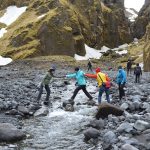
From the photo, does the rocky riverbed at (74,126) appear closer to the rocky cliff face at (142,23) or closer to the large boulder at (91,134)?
the large boulder at (91,134)

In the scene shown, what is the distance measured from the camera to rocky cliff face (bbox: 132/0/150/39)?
553 feet

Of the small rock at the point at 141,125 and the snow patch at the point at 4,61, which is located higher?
the small rock at the point at 141,125

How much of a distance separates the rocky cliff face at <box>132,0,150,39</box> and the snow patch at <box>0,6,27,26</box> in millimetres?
68433

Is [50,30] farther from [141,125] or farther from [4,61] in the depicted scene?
[141,125]

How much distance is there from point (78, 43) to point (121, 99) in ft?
258

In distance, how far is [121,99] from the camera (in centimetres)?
2638

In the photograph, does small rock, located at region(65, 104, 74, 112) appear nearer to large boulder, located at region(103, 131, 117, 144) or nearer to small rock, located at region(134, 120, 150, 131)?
small rock, located at region(134, 120, 150, 131)

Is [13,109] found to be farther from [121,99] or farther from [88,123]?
[121,99]

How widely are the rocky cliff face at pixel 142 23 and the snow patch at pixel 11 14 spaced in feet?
225

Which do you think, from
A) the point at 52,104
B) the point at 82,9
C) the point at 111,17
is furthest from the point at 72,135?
the point at 111,17

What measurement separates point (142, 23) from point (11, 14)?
72618mm

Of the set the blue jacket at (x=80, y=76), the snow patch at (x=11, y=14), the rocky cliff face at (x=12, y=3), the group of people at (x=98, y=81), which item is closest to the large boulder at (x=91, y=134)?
the group of people at (x=98, y=81)

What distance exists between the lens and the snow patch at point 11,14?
108488mm

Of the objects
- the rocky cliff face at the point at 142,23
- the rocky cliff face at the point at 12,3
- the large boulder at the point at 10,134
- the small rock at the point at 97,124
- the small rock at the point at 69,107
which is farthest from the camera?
the rocky cliff face at the point at 142,23
